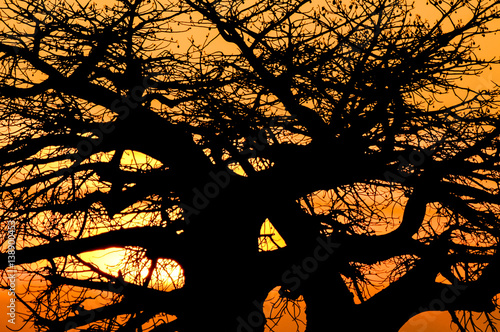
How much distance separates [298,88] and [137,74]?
1.97 metres

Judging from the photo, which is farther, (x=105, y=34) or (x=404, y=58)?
(x=105, y=34)

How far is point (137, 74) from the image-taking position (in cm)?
559

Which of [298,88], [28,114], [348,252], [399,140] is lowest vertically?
[348,252]

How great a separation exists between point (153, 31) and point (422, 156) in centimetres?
366

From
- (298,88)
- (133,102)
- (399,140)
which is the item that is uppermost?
(133,102)

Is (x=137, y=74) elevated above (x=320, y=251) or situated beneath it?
elevated above

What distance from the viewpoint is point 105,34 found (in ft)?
17.8

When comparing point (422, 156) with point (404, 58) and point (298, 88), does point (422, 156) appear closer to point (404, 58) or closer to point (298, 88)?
point (404, 58)

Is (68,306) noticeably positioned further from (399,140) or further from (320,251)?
(399,140)

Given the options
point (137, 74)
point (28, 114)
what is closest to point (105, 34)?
point (137, 74)

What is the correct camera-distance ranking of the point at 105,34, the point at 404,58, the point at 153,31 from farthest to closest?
the point at 153,31, the point at 105,34, the point at 404,58

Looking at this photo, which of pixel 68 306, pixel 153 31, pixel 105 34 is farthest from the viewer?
pixel 68 306

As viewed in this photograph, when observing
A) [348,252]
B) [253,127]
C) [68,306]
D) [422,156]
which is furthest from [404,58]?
[68,306]

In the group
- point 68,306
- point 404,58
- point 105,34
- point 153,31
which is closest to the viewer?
point 404,58
